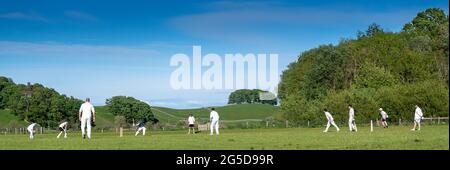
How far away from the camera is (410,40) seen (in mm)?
111562

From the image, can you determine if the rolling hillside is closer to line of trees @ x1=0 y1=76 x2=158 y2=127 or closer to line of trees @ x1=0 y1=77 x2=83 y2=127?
line of trees @ x1=0 y1=76 x2=158 y2=127

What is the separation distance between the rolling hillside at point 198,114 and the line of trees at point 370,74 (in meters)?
49.3

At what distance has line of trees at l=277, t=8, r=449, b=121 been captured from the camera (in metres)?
91.8

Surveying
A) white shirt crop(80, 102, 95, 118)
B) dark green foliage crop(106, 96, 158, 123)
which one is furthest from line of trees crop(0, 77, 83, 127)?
white shirt crop(80, 102, 95, 118)

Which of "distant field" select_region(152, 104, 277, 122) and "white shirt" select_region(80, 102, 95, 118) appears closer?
"white shirt" select_region(80, 102, 95, 118)

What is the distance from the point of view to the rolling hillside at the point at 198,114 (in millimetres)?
157000

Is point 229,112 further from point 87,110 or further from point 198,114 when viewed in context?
point 87,110

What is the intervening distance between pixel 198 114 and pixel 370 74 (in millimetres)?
71352

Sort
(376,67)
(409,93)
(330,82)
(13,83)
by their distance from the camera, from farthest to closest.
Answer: (13,83)
(330,82)
(376,67)
(409,93)

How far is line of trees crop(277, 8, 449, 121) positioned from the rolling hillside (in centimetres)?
4929
